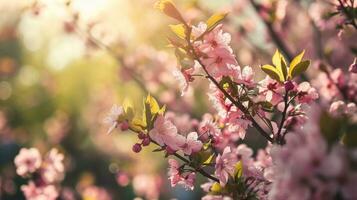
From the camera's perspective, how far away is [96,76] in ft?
107

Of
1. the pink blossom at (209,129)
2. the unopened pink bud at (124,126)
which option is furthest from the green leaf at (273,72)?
the unopened pink bud at (124,126)

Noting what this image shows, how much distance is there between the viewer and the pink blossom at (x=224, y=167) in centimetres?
260

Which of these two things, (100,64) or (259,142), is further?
(100,64)

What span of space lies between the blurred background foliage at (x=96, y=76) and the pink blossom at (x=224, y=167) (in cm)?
57

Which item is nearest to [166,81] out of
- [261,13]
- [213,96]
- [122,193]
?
[261,13]

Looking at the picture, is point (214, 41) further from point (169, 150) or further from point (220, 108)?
point (169, 150)

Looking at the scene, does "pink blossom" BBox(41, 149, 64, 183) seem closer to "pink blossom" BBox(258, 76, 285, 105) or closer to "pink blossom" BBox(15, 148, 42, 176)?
"pink blossom" BBox(15, 148, 42, 176)

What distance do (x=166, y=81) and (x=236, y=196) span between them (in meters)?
4.61

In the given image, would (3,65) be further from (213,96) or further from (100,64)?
(213,96)

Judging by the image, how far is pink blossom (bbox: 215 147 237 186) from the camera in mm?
2598

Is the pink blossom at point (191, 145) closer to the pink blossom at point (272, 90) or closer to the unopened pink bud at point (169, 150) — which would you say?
the unopened pink bud at point (169, 150)

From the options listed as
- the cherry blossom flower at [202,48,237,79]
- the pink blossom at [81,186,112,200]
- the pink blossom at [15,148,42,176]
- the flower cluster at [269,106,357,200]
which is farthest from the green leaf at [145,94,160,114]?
the pink blossom at [15,148,42,176]

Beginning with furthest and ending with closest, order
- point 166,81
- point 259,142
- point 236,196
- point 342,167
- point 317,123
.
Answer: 1. point 259,142
2. point 166,81
3. point 236,196
4. point 317,123
5. point 342,167

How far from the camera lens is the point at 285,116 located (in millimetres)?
2770
